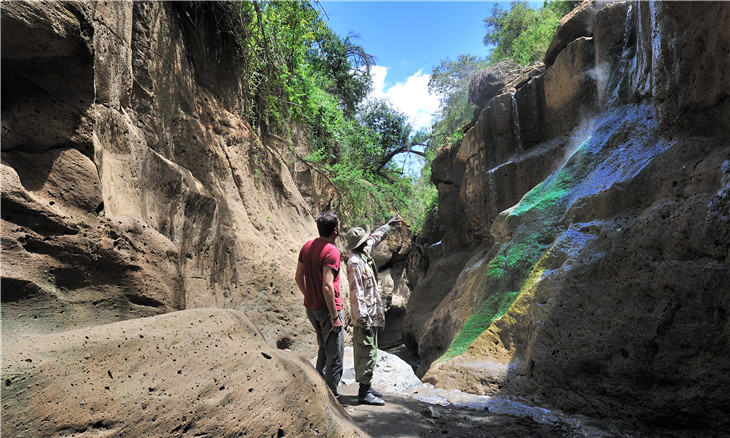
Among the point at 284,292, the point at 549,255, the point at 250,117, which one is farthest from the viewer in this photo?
the point at 250,117

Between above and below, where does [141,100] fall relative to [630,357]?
above

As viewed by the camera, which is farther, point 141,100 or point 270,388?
point 141,100

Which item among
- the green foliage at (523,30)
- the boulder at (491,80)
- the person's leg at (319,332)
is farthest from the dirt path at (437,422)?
the green foliage at (523,30)

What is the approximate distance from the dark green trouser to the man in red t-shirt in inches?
6.1

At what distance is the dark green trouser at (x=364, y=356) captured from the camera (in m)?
4.11

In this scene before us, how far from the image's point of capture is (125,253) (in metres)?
2.88

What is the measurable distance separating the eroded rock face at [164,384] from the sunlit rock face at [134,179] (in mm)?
367

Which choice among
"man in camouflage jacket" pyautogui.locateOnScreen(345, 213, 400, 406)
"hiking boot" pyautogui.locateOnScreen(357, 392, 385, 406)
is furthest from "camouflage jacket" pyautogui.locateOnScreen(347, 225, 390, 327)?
"hiking boot" pyautogui.locateOnScreen(357, 392, 385, 406)

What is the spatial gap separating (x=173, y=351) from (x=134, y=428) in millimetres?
443

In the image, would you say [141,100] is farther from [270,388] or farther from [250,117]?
[270,388]

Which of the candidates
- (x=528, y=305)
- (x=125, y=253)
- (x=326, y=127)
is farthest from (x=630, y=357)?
(x=326, y=127)

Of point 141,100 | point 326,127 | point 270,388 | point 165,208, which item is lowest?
point 270,388

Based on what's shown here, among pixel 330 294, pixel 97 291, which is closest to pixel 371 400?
pixel 330 294

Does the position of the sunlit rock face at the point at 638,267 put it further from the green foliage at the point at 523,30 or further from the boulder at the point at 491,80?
the green foliage at the point at 523,30
